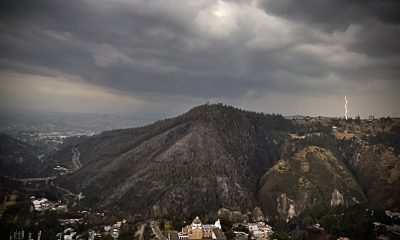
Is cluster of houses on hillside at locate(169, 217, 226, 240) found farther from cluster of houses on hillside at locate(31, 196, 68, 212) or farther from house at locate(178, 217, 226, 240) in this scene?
cluster of houses on hillside at locate(31, 196, 68, 212)

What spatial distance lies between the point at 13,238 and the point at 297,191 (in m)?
131

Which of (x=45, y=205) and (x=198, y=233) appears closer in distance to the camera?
(x=198, y=233)

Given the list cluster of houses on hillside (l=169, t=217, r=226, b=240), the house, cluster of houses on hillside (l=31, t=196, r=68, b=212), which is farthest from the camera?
cluster of houses on hillside (l=31, t=196, r=68, b=212)

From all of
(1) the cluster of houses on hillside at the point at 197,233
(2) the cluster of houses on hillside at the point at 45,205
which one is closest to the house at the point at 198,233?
(1) the cluster of houses on hillside at the point at 197,233

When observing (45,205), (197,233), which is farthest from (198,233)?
(45,205)

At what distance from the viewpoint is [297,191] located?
196750 mm

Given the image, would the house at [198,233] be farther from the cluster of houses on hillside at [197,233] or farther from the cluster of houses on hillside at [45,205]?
the cluster of houses on hillside at [45,205]

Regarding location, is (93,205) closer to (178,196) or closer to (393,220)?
(178,196)

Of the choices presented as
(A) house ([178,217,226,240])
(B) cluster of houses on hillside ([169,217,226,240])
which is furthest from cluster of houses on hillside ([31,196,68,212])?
(A) house ([178,217,226,240])

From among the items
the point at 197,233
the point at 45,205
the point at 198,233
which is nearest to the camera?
the point at 197,233

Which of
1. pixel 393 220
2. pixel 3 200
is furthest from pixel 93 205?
pixel 393 220

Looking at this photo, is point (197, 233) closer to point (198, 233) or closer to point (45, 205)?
point (198, 233)

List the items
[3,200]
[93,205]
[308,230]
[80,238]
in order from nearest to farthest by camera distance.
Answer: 1. [80,238]
2. [3,200]
3. [308,230]
4. [93,205]

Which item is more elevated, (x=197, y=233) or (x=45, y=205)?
(x=197, y=233)
